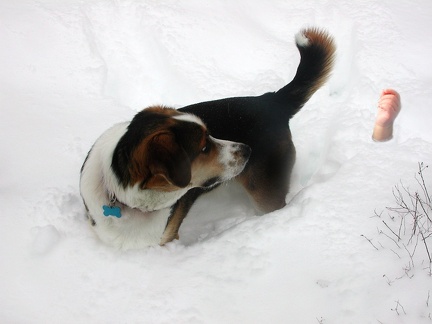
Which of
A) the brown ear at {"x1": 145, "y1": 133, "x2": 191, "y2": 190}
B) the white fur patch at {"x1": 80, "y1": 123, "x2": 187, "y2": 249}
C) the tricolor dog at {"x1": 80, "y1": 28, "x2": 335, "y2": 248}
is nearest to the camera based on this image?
the brown ear at {"x1": 145, "y1": 133, "x2": 191, "y2": 190}

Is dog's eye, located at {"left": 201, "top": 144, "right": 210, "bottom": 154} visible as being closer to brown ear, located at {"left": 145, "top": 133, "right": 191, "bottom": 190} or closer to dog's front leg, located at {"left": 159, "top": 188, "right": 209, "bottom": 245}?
brown ear, located at {"left": 145, "top": 133, "right": 191, "bottom": 190}

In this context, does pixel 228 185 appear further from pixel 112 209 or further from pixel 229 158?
pixel 112 209

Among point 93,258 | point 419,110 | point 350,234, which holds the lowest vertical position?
point 93,258

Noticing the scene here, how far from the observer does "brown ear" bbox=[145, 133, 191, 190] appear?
8.02 feet

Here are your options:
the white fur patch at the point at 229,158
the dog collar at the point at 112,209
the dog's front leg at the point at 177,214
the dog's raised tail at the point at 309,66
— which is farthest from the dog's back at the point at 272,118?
the dog collar at the point at 112,209

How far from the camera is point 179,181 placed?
2496mm

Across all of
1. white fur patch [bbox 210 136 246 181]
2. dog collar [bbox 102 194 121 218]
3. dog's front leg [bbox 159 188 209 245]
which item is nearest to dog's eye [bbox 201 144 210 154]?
white fur patch [bbox 210 136 246 181]

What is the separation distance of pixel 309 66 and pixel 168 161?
1652mm

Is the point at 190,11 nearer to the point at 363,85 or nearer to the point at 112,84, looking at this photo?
the point at 112,84

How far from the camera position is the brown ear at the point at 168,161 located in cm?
244

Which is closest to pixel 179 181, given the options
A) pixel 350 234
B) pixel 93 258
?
pixel 93 258

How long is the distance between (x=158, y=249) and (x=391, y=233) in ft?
5.48

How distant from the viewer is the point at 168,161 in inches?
96.0

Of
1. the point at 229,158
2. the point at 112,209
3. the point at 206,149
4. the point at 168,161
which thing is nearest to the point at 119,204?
the point at 112,209
